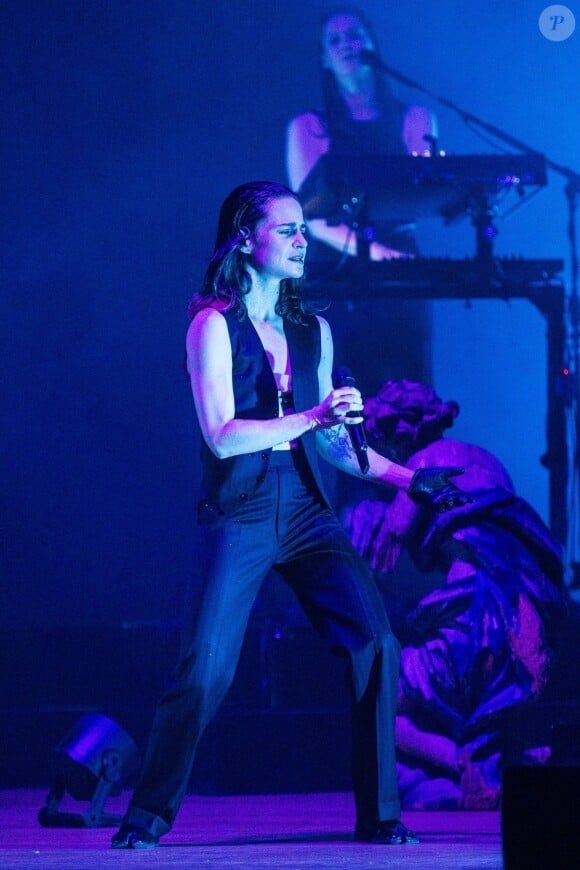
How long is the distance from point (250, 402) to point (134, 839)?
4.00 ft

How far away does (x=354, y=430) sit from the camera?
12.1 ft

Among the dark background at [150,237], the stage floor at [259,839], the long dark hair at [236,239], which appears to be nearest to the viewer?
the stage floor at [259,839]

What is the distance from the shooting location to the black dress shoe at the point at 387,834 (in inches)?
144

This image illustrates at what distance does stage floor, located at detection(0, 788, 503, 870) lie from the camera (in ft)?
10.3

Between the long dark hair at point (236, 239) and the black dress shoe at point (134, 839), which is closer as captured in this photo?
the black dress shoe at point (134, 839)

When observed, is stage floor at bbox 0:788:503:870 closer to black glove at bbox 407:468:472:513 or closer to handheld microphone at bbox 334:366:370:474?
black glove at bbox 407:468:472:513

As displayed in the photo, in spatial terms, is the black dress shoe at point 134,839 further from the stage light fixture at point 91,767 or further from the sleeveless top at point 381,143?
the sleeveless top at point 381,143

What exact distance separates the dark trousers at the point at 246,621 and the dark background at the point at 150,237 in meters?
3.08

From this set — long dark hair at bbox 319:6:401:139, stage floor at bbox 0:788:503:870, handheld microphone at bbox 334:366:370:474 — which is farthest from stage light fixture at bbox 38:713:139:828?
long dark hair at bbox 319:6:401:139

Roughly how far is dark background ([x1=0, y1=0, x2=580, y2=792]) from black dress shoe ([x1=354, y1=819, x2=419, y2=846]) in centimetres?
315

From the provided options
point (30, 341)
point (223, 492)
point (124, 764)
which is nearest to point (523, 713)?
point (124, 764)

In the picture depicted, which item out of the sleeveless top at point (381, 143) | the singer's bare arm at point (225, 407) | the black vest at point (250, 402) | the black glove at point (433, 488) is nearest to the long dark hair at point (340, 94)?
the sleeveless top at point (381, 143)

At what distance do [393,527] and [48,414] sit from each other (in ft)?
6.98

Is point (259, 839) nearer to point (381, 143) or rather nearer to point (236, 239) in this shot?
point (236, 239)
